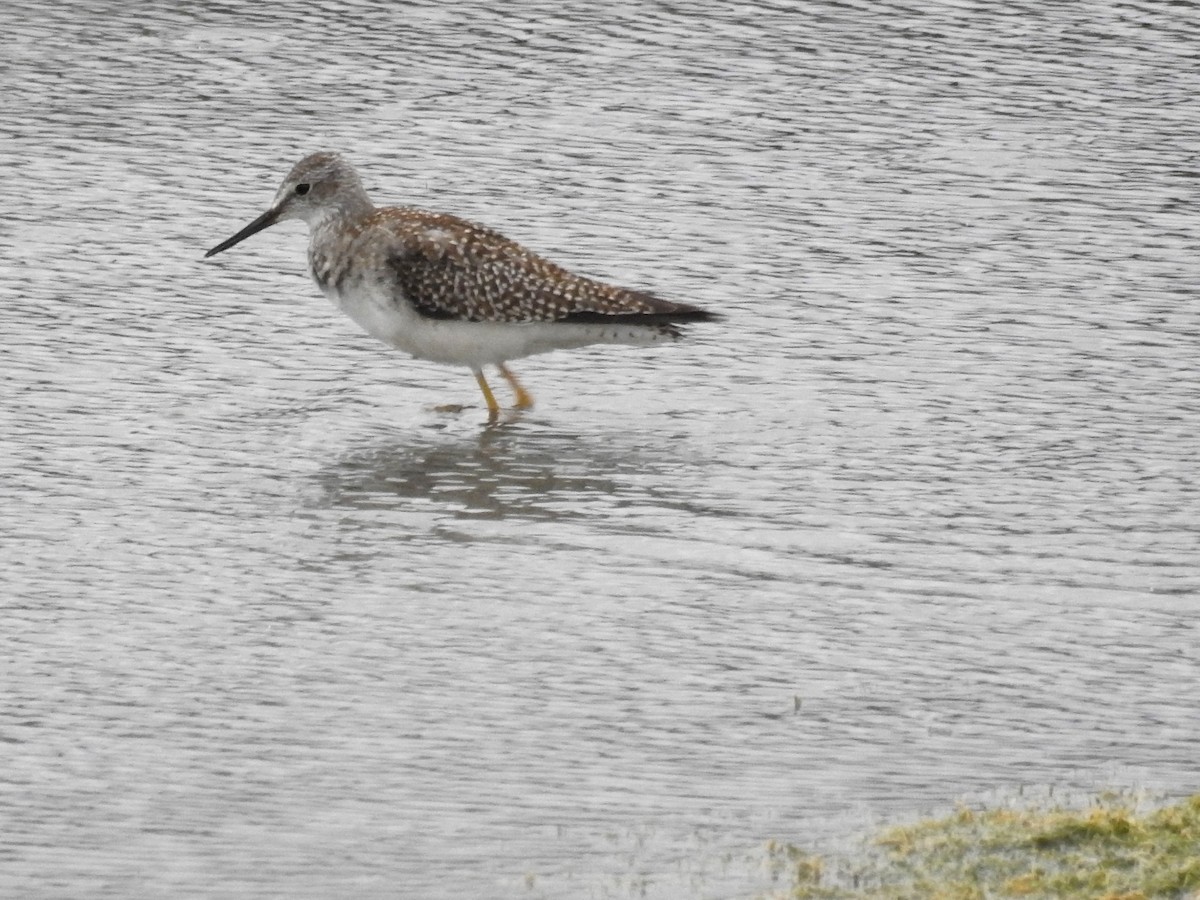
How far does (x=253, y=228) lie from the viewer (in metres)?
11.1

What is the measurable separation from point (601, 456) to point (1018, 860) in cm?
388

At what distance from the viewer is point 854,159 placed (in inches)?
510

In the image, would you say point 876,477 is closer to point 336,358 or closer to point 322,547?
point 322,547

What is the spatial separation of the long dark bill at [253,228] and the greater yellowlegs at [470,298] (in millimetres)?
564

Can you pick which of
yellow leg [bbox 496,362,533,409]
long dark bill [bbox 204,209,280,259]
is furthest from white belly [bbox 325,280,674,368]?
long dark bill [bbox 204,209,280,259]

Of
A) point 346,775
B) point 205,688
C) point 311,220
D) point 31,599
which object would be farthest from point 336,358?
point 346,775

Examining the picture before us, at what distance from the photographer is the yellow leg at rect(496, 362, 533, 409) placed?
10.2 m

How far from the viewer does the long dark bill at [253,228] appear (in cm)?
1103

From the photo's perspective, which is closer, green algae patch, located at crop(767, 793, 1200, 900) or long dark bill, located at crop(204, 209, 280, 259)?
green algae patch, located at crop(767, 793, 1200, 900)

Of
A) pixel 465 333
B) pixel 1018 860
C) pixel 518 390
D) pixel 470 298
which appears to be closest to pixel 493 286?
pixel 470 298

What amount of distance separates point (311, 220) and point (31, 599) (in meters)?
3.67

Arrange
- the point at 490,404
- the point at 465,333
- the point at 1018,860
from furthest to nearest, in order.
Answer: the point at 465,333, the point at 490,404, the point at 1018,860

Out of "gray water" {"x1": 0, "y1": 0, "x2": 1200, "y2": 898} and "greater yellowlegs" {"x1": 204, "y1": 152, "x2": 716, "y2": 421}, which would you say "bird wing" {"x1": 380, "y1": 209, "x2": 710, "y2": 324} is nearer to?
"greater yellowlegs" {"x1": 204, "y1": 152, "x2": 716, "y2": 421}

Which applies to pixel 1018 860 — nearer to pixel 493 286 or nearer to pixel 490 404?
pixel 490 404
